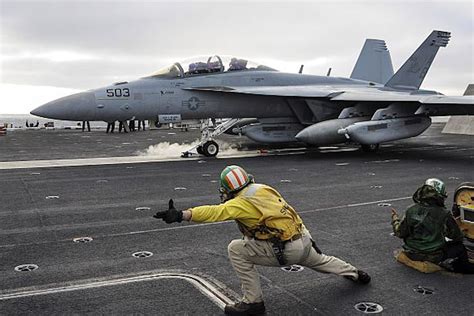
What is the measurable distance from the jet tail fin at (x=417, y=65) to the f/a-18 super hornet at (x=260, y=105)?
6.01ft

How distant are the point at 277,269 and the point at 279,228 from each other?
1.29 m

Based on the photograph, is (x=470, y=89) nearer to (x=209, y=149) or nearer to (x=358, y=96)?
(x=358, y=96)

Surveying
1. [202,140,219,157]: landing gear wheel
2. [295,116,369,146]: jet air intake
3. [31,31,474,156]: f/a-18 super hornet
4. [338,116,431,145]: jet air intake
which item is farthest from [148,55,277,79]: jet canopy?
[338,116,431,145]: jet air intake

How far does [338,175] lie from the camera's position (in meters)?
12.1

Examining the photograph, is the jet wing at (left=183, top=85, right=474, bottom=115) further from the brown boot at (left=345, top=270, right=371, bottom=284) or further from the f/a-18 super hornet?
the brown boot at (left=345, top=270, right=371, bottom=284)

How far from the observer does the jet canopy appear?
16.1 m

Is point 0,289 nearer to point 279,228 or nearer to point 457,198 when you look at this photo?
point 279,228

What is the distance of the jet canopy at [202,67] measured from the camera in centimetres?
1612

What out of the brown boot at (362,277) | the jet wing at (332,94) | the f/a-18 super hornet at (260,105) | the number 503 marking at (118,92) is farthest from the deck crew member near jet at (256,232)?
the jet wing at (332,94)

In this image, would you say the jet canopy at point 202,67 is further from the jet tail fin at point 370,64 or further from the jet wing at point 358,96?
the jet tail fin at point 370,64

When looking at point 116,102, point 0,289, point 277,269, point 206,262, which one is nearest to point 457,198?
point 277,269

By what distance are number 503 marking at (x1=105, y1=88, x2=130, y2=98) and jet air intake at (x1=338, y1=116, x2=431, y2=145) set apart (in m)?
7.35

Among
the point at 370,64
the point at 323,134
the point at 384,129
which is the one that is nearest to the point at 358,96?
the point at 384,129

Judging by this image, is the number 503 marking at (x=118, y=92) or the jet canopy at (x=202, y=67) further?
the jet canopy at (x=202, y=67)
